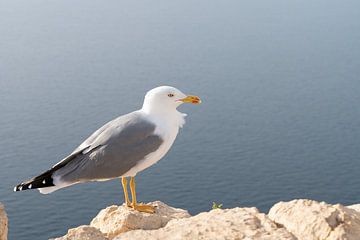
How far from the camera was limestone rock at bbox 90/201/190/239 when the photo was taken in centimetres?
1194

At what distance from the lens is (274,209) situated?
863 centimetres

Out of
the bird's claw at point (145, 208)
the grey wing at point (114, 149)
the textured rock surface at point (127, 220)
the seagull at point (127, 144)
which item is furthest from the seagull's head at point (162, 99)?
the textured rock surface at point (127, 220)

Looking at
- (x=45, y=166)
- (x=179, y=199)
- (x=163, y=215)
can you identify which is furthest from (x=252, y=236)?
(x=45, y=166)

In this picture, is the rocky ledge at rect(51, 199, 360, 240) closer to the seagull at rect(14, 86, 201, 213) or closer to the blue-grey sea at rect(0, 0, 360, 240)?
the seagull at rect(14, 86, 201, 213)

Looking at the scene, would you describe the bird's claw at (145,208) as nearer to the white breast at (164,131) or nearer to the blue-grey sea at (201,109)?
the white breast at (164,131)

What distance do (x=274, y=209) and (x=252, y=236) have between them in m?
0.96

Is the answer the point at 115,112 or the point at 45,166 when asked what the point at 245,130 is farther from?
the point at 45,166

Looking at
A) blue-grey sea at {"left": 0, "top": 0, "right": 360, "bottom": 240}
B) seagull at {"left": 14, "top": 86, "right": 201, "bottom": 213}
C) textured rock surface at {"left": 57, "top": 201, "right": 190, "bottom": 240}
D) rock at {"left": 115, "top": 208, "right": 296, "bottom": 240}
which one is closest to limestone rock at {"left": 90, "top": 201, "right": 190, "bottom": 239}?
textured rock surface at {"left": 57, "top": 201, "right": 190, "bottom": 240}

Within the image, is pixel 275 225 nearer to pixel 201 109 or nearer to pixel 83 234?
pixel 83 234

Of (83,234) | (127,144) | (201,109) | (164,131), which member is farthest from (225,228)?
(201,109)

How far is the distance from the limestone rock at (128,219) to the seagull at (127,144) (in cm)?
34

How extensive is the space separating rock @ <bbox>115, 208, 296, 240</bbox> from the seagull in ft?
13.9

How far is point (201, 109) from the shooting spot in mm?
143125

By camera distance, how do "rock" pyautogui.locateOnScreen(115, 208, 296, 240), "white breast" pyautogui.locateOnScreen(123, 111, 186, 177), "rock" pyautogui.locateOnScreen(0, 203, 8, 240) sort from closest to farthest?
"rock" pyautogui.locateOnScreen(115, 208, 296, 240), "rock" pyautogui.locateOnScreen(0, 203, 8, 240), "white breast" pyautogui.locateOnScreen(123, 111, 186, 177)
